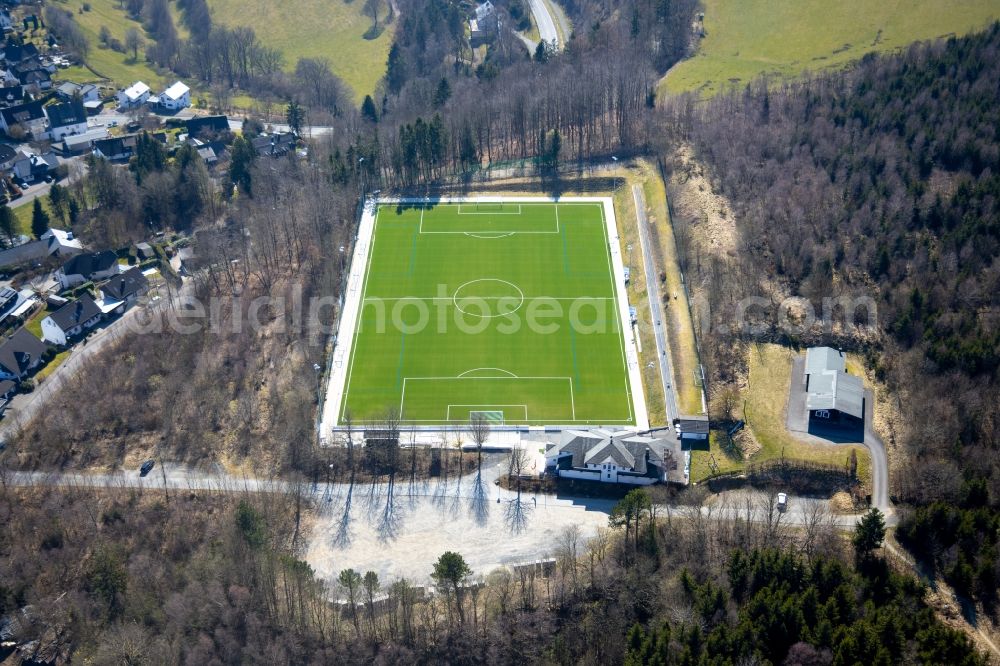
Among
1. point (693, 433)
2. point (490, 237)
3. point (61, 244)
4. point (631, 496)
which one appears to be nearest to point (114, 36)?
point (61, 244)

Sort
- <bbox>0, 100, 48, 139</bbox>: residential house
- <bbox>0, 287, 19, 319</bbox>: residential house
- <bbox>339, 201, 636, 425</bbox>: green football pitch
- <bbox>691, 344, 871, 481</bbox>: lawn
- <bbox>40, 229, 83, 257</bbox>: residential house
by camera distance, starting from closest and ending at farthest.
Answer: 1. <bbox>691, 344, 871, 481</bbox>: lawn
2. <bbox>339, 201, 636, 425</bbox>: green football pitch
3. <bbox>0, 287, 19, 319</bbox>: residential house
4. <bbox>40, 229, 83, 257</bbox>: residential house
5. <bbox>0, 100, 48, 139</bbox>: residential house

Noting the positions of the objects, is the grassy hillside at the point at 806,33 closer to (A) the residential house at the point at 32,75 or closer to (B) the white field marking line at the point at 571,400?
(B) the white field marking line at the point at 571,400

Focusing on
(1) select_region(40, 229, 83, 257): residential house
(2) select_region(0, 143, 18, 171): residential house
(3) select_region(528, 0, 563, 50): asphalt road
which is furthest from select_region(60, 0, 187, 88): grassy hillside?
(3) select_region(528, 0, 563, 50): asphalt road

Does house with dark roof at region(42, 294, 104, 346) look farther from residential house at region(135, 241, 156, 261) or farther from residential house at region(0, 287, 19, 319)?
residential house at region(135, 241, 156, 261)

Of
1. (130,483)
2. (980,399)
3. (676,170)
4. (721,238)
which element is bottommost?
(130,483)

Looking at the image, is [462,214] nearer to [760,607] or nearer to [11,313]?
[11,313]

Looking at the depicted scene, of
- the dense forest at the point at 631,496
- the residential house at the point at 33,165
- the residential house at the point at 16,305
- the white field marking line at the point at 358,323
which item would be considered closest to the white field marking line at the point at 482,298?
the white field marking line at the point at 358,323

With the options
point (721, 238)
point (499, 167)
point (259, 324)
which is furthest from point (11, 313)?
point (721, 238)
